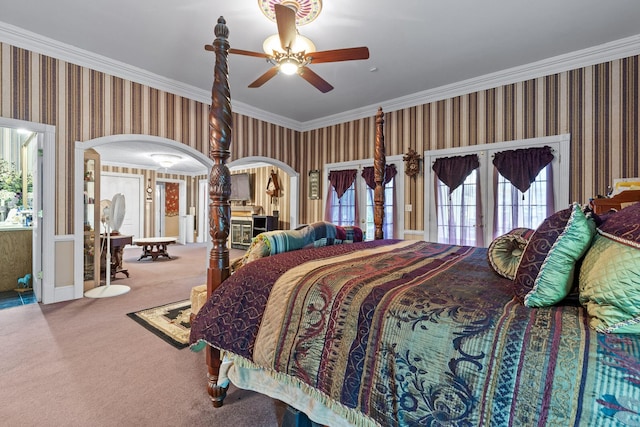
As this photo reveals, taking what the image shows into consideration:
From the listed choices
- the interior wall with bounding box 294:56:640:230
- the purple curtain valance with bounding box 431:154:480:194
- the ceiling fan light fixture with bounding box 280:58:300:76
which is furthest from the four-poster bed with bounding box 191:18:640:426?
the interior wall with bounding box 294:56:640:230

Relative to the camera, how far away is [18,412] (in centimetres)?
163

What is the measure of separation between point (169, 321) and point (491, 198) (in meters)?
4.07

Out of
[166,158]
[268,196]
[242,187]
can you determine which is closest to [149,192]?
[166,158]

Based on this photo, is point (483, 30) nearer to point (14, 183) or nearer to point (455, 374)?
point (455, 374)

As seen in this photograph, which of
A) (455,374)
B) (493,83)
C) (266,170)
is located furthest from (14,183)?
(493,83)

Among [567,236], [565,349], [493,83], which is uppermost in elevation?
[493,83]

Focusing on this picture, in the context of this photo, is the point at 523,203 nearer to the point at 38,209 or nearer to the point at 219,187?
the point at 219,187

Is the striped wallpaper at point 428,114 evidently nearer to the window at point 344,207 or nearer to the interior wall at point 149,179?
the window at point 344,207

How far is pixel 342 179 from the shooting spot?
543 cm

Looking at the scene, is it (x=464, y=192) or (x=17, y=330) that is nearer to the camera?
(x=17, y=330)

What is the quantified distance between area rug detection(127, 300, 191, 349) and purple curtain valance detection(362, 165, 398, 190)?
3263 millimetres

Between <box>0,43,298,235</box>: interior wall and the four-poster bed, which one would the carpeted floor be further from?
<box>0,43,298,235</box>: interior wall

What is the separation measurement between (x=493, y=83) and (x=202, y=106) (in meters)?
4.15

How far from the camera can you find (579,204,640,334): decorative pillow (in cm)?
76
